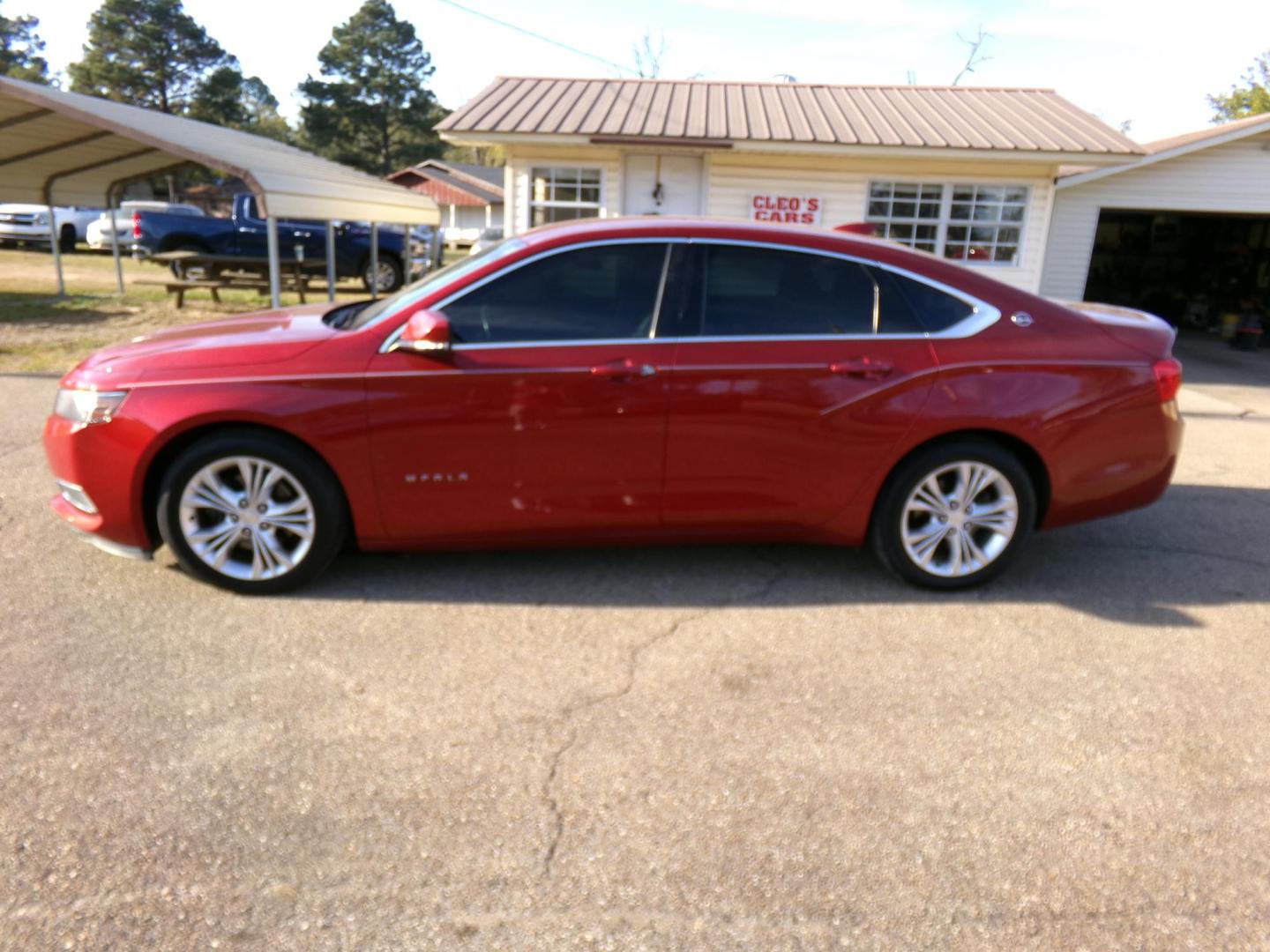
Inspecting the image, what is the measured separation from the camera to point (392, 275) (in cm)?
1917

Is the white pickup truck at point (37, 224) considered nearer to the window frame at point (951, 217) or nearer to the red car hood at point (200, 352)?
the window frame at point (951, 217)

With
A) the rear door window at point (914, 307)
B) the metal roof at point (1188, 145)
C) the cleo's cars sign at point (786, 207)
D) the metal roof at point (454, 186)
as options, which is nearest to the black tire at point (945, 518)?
the rear door window at point (914, 307)

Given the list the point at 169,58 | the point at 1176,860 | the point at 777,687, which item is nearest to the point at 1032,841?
the point at 1176,860

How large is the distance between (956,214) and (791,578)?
10339 mm

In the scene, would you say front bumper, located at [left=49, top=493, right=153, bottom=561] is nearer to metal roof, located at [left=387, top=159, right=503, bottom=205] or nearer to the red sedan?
the red sedan

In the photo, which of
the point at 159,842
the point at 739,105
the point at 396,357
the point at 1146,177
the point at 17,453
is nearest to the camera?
the point at 159,842

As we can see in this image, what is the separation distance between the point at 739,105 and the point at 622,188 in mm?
2419

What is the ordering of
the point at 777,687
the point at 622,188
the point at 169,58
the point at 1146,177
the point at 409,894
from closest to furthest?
the point at 409,894
the point at 777,687
the point at 622,188
the point at 1146,177
the point at 169,58

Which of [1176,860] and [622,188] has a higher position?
[622,188]

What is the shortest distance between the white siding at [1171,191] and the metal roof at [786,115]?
5.39 feet

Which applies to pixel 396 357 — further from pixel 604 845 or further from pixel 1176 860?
pixel 1176 860

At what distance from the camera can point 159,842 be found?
8.50 ft

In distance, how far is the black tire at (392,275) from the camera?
18.6 metres

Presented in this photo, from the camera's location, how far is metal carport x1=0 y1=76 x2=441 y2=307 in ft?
33.8
